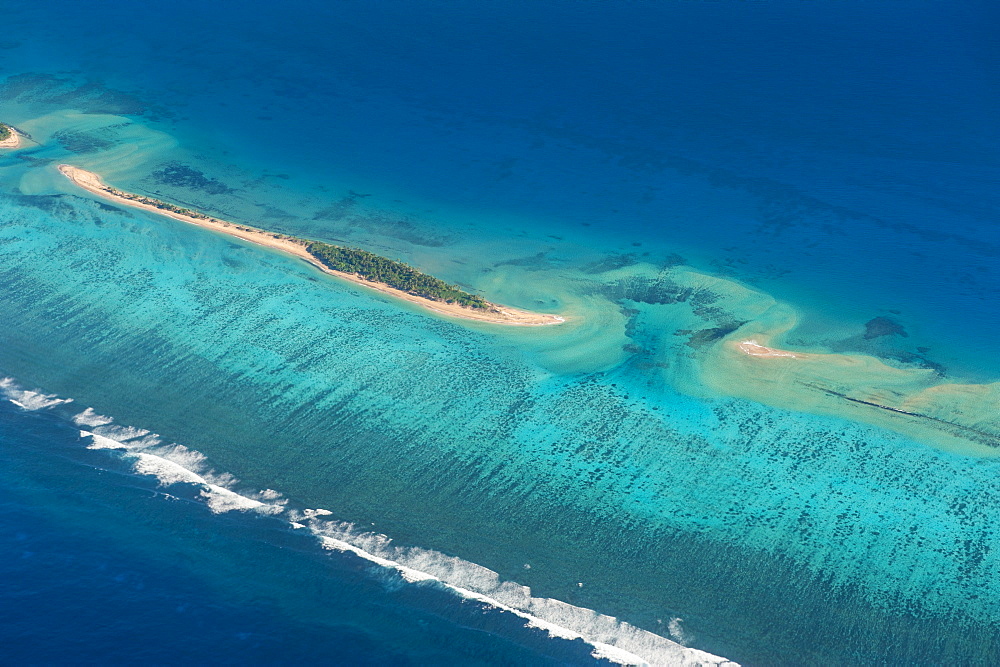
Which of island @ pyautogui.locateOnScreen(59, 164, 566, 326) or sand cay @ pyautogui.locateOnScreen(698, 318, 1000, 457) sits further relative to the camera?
island @ pyautogui.locateOnScreen(59, 164, 566, 326)

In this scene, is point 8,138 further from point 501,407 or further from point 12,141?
point 501,407

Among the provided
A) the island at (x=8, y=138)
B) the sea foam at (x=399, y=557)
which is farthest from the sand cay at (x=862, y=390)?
the island at (x=8, y=138)

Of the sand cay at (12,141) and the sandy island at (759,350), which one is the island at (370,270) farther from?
the sand cay at (12,141)

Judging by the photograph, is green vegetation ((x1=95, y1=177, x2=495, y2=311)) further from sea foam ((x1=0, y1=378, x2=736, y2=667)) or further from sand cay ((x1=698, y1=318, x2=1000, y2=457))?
sea foam ((x1=0, y1=378, x2=736, y2=667))

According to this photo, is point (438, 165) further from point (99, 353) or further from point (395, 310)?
point (99, 353)

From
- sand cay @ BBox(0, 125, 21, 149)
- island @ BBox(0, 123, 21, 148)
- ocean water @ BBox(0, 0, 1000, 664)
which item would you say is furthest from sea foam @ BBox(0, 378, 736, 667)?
island @ BBox(0, 123, 21, 148)

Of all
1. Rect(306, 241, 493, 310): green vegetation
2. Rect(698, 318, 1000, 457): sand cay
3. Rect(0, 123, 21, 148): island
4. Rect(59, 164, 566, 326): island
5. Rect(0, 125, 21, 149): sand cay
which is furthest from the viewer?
Rect(0, 123, 21, 148): island
